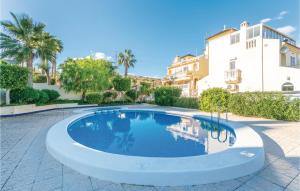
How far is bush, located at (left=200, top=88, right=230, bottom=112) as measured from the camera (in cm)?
1340

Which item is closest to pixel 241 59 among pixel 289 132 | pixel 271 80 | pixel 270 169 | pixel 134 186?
pixel 271 80

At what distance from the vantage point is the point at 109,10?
15.2 m

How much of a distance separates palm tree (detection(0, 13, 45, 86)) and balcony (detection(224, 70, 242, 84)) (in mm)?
21890

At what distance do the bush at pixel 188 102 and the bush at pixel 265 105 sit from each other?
13.5ft

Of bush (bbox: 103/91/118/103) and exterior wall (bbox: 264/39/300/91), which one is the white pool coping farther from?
bush (bbox: 103/91/118/103)

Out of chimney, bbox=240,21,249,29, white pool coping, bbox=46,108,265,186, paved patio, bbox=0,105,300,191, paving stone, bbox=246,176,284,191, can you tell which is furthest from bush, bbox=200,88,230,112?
chimney, bbox=240,21,249,29

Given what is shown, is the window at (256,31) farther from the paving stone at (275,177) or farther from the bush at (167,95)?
the paving stone at (275,177)

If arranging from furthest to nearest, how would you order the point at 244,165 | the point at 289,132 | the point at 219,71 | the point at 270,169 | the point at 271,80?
the point at 219,71
the point at 271,80
the point at 289,132
the point at 270,169
the point at 244,165

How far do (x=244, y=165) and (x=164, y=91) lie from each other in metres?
17.0

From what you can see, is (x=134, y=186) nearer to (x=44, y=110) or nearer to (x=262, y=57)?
(x=44, y=110)

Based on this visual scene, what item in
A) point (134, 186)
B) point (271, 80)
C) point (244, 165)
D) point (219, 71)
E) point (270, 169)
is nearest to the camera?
point (134, 186)

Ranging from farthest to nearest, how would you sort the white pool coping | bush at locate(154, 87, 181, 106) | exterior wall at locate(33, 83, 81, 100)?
bush at locate(154, 87, 181, 106)
exterior wall at locate(33, 83, 81, 100)
the white pool coping

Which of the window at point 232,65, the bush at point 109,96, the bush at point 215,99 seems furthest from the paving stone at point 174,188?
the window at point 232,65

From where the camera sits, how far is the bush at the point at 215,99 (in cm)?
1340
